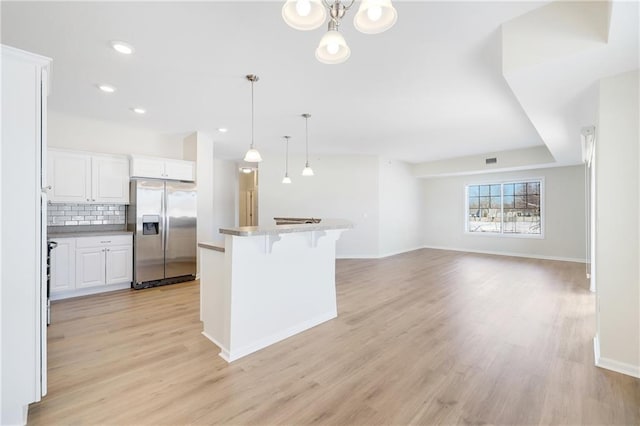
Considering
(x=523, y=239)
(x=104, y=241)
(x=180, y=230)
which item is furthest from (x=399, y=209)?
(x=104, y=241)

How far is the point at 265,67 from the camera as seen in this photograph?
2.94 meters

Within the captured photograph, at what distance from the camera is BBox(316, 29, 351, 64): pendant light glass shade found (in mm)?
1559

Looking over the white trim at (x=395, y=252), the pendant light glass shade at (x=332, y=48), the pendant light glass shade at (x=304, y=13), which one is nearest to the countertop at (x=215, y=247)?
the pendant light glass shade at (x=332, y=48)

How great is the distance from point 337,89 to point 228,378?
3192mm

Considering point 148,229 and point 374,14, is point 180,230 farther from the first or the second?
point 374,14

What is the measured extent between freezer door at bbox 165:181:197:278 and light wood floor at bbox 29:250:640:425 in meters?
0.96

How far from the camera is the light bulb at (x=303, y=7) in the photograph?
4.44 feet

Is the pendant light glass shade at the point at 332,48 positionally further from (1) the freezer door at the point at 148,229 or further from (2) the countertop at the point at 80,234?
(2) the countertop at the point at 80,234

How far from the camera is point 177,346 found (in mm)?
2678

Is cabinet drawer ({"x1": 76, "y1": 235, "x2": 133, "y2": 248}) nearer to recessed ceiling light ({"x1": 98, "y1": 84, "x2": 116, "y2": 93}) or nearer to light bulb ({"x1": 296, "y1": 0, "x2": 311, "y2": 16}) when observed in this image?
recessed ceiling light ({"x1": 98, "y1": 84, "x2": 116, "y2": 93})

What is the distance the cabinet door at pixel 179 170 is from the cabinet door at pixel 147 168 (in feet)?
0.30

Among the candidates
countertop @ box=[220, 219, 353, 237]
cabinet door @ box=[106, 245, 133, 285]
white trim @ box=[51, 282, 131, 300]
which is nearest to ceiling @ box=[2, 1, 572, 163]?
countertop @ box=[220, 219, 353, 237]

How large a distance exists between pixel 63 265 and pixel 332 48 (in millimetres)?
4667

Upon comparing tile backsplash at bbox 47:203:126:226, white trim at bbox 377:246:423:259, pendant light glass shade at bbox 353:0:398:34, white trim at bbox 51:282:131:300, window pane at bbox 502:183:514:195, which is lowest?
white trim at bbox 51:282:131:300
